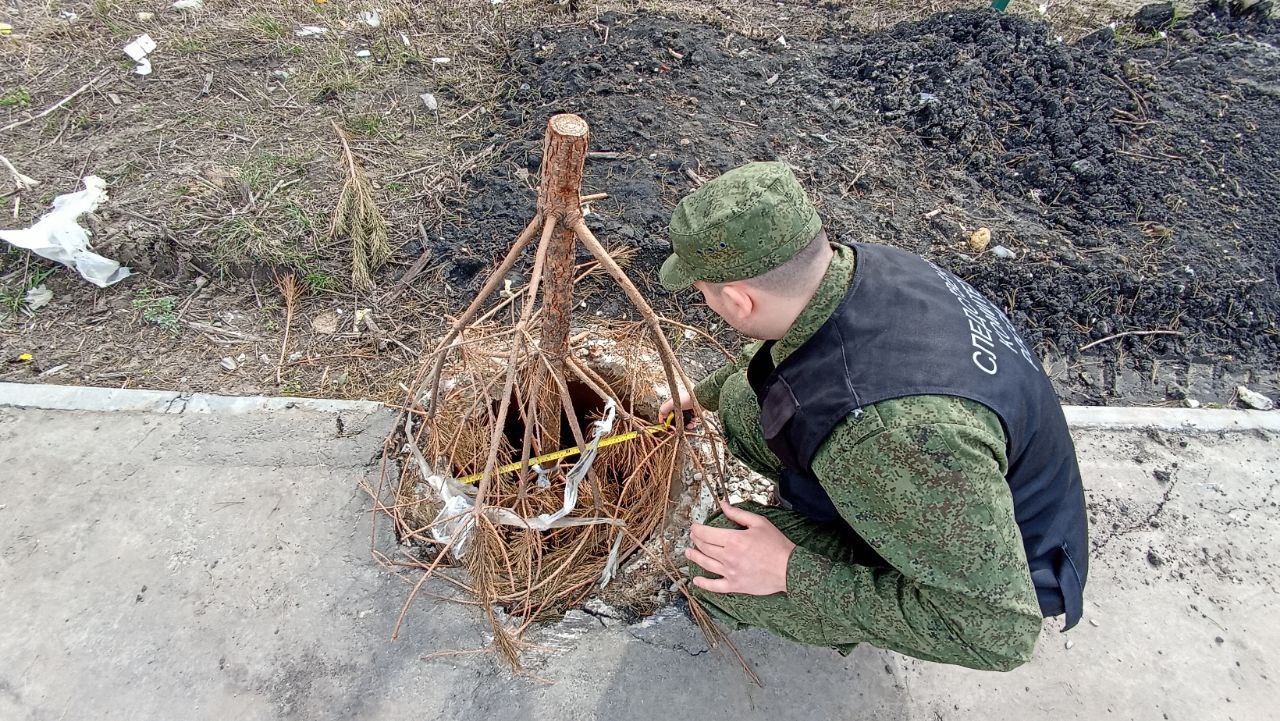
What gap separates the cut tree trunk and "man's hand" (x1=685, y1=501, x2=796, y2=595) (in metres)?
0.58

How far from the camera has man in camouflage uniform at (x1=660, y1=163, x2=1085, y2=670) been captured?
115 centimetres

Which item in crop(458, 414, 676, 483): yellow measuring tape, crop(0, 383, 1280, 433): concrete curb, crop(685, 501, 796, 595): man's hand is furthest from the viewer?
crop(0, 383, 1280, 433): concrete curb

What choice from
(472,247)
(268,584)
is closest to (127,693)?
(268,584)

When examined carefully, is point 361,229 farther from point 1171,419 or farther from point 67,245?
point 1171,419

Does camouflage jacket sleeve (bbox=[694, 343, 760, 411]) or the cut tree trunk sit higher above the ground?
the cut tree trunk

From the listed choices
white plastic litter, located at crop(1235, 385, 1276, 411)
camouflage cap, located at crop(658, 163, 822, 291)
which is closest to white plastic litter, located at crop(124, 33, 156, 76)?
camouflage cap, located at crop(658, 163, 822, 291)

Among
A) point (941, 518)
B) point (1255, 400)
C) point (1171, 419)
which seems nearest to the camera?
point (941, 518)

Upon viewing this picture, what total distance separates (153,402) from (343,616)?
3.87 ft

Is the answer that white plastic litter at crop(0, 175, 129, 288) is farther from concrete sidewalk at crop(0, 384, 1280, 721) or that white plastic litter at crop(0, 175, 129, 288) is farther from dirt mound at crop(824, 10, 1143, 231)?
dirt mound at crop(824, 10, 1143, 231)

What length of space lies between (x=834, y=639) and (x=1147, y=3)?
5776 mm

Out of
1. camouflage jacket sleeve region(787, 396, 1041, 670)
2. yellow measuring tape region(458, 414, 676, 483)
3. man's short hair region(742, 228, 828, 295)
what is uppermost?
man's short hair region(742, 228, 828, 295)

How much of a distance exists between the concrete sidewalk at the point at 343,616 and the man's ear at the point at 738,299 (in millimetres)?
968

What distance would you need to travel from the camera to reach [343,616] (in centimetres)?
182

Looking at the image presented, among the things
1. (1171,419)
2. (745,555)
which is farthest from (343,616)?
(1171,419)
